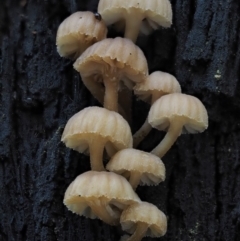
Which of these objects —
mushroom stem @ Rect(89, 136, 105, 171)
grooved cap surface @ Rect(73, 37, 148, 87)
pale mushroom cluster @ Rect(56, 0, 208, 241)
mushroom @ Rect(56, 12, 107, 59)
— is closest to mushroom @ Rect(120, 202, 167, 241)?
pale mushroom cluster @ Rect(56, 0, 208, 241)

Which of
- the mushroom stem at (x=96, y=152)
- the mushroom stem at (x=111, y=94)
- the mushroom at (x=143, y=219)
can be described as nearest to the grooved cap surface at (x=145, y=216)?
the mushroom at (x=143, y=219)

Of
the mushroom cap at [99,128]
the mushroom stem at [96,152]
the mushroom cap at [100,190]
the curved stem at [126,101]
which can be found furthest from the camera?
the curved stem at [126,101]

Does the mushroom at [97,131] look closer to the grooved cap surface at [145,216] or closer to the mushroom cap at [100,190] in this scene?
the mushroom cap at [100,190]

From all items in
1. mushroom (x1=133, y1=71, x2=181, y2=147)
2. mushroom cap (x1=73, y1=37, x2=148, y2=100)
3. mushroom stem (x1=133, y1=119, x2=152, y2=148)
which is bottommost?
mushroom stem (x1=133, y1=119, x2=152, y2=148)

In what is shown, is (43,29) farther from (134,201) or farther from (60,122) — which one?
(134,201)

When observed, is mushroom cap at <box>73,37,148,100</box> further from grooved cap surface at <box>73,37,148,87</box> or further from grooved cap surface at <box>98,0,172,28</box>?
grooved cap surface at <box>98,0,172,28</box>

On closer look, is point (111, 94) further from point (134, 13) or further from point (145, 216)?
point (145, 216)
